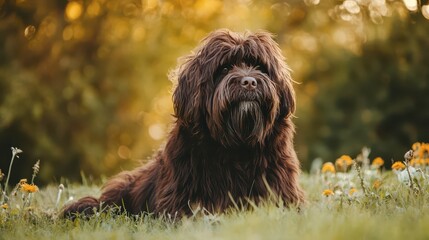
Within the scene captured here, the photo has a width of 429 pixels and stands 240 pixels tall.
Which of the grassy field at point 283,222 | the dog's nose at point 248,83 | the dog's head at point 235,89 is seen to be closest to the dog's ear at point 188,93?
the dog's head at point 235,89

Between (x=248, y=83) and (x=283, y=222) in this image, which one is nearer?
(x=283, y=222)

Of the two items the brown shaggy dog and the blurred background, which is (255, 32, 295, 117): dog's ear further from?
the blurred background

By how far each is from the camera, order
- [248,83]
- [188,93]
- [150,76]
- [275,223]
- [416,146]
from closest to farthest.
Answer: [275,223] → [248,83] → [188,93] → [416,146] → [150,76]

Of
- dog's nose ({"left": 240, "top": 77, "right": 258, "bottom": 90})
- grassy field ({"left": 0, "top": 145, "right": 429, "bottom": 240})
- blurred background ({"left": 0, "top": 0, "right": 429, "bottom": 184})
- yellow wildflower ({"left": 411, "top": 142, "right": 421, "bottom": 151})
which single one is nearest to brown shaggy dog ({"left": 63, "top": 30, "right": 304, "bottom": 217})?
dog's nose ({"left": 240, "top": 77, "right": 258, "bottom": 90})

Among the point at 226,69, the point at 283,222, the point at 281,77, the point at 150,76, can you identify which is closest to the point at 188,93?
the point at 226,69

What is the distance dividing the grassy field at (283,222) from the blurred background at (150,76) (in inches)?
272

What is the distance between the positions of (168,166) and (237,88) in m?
0.94

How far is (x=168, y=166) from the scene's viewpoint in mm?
5270

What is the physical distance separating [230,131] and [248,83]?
1.34 ft

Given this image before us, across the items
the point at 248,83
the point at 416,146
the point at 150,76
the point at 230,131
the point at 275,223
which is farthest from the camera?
the point at 150,76

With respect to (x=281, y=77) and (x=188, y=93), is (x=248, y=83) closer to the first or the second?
(x=281, y=77)

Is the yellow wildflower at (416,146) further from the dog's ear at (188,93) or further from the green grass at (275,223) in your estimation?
the dog's ear at (188,93)

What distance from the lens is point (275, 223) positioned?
369cm

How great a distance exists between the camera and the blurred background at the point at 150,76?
12.6 meters
